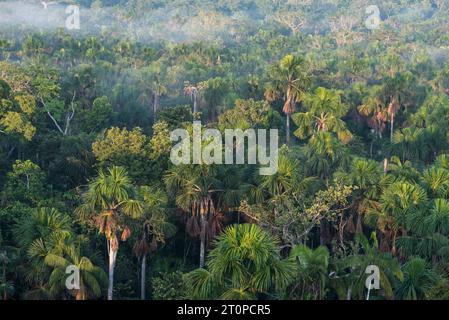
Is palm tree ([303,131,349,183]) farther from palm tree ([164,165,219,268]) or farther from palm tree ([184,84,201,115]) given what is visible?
palm tree ([184,84,201,115])

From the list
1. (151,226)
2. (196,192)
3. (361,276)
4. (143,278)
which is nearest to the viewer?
(361,276)

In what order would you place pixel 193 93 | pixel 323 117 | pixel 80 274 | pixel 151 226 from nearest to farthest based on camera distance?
pixel 80 274 → pixel 151 226 → pixel 323 117 → pixel 193 93

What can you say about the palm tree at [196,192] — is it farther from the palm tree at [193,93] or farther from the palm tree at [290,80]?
the palm tree at [193,93]

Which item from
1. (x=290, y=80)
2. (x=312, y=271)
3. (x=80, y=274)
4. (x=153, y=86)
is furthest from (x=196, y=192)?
(x=153, y=86)

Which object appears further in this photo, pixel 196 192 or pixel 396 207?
pixel 196 192

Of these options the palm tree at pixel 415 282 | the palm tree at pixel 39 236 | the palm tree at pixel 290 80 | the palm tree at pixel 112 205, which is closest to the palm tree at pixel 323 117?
the palm tree at pixel 290 80

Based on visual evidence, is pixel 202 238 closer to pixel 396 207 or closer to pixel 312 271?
pixel 396 207

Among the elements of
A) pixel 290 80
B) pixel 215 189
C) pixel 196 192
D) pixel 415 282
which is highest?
pixel 290 80
